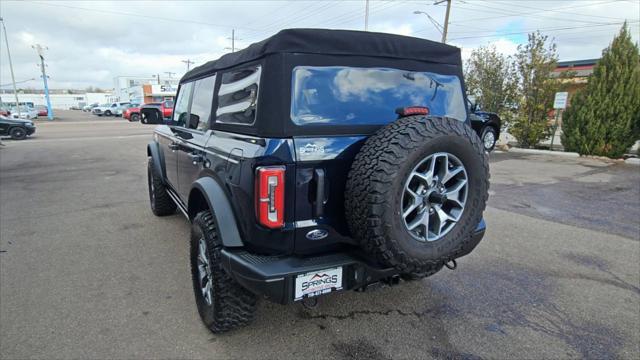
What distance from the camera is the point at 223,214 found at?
224 cm

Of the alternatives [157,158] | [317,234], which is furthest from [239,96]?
[157,158]

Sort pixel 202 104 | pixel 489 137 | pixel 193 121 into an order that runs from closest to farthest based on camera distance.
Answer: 1. pixel 202 104
2. pixel 193 121
3. pixel 489 137

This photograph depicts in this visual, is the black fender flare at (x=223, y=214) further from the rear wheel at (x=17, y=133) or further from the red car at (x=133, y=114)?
the red car at (x=133, y=114)

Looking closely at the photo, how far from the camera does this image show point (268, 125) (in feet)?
6.75

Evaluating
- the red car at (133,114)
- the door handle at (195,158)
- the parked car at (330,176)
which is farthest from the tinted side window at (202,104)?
the red car at (133,114)

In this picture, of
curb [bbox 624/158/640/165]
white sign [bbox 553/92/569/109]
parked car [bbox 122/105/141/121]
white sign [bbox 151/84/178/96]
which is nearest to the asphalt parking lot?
curb [bbox 624/158/640/165]

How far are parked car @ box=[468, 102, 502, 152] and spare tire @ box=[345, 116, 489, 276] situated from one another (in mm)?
10071

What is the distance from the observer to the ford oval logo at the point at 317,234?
2133mm

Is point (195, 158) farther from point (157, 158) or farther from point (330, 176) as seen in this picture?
point (157, 158)

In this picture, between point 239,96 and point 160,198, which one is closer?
point 239,96

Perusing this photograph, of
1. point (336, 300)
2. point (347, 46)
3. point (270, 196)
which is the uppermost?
point (347, 46)

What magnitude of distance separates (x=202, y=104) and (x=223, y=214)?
1366 mm

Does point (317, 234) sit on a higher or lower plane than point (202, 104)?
lower

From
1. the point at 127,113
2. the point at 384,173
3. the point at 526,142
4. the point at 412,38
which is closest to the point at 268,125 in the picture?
the point at 384,173
